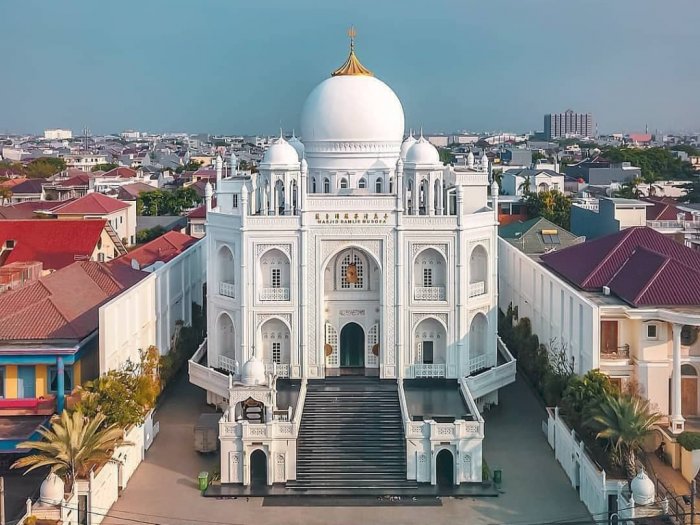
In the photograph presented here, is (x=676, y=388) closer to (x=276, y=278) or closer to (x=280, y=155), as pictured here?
(x=276, y=278)

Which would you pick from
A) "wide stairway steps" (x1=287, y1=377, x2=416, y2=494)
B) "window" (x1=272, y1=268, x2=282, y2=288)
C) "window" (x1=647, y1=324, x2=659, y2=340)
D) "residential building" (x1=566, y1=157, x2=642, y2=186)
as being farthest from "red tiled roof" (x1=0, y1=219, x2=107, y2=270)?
"residential building" (x1=566, y1=157, x2=642, y2=186)

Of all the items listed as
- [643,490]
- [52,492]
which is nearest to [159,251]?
[52,492]

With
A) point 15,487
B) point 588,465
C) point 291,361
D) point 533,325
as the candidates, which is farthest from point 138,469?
point 533,325

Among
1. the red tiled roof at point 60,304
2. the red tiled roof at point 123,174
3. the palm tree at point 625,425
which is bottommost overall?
the palm tree at point 625,425

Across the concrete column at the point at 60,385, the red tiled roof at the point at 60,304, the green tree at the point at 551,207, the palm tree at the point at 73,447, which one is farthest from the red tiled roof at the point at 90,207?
the palm tree at the point at 73,447

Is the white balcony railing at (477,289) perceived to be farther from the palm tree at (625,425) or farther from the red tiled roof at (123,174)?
the red tiled roof at (123,174)

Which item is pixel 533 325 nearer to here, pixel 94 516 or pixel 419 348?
pixel 419 348
